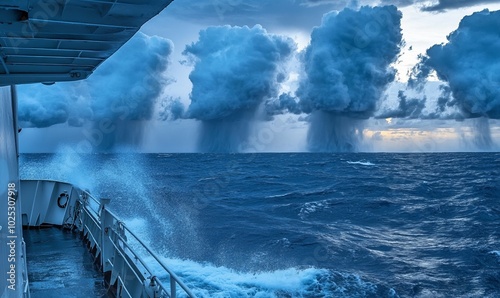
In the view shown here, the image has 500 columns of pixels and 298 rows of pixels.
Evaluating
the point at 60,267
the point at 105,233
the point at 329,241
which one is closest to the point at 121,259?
the point at 105,233

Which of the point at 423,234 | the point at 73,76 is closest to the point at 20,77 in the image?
the point at 73,76

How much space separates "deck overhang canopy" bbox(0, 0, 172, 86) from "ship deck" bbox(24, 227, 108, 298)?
12.8ft

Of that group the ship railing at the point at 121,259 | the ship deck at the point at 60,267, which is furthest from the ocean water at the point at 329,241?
the ship railing at the point at 121,259

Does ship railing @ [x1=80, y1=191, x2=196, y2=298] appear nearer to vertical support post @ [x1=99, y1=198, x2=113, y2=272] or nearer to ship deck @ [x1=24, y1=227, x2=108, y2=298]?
vertical support post @ [x1=99, y1=198, x2=113, y2=272]

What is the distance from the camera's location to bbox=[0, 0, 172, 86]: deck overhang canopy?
288cm

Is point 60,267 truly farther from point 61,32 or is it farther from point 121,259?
point 61,32

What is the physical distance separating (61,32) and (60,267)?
6.40 m

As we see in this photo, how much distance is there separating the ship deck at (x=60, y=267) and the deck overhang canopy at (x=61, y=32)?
12.8 feet

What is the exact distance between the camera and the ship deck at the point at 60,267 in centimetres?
727

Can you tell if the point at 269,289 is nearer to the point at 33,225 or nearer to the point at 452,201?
the point at 33,225

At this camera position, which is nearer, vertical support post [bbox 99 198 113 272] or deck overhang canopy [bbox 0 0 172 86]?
deck overhang canopy [bbox 0 0 172 86]

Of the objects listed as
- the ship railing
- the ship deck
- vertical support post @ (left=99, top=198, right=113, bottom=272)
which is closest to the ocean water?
the ship deck

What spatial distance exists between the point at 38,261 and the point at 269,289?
768 cm

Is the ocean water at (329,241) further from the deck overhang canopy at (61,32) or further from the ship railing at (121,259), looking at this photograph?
the deck overhang canopy at (61,32)
